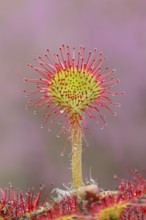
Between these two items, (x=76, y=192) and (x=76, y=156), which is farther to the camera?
(x=76, y=156)

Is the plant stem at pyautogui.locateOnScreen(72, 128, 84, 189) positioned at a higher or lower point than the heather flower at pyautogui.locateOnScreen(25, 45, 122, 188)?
lower

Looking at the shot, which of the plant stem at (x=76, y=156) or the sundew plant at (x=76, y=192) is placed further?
the plant stem at (x=76, y=156)

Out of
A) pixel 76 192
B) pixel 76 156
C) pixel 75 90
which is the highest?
pixel 75 90

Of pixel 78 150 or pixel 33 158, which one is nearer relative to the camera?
pixel 78 150

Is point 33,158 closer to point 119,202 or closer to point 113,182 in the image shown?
point 113,182

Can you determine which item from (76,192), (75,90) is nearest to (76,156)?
(75,90)

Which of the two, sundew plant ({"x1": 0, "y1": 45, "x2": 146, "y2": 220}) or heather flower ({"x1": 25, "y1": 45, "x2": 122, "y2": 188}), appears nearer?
sundew plant ({"x1": 0, "y1": 45, "x2": 146, "y2": 220})

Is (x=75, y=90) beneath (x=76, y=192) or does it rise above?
above

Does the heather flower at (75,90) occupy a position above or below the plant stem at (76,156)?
above

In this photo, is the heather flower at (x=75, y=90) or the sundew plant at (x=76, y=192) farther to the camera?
the heather flower at (x=75, y=90)

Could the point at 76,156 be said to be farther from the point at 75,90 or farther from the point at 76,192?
the point at 76,192

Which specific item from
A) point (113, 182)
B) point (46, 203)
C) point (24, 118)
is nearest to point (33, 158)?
point (24, 118)
